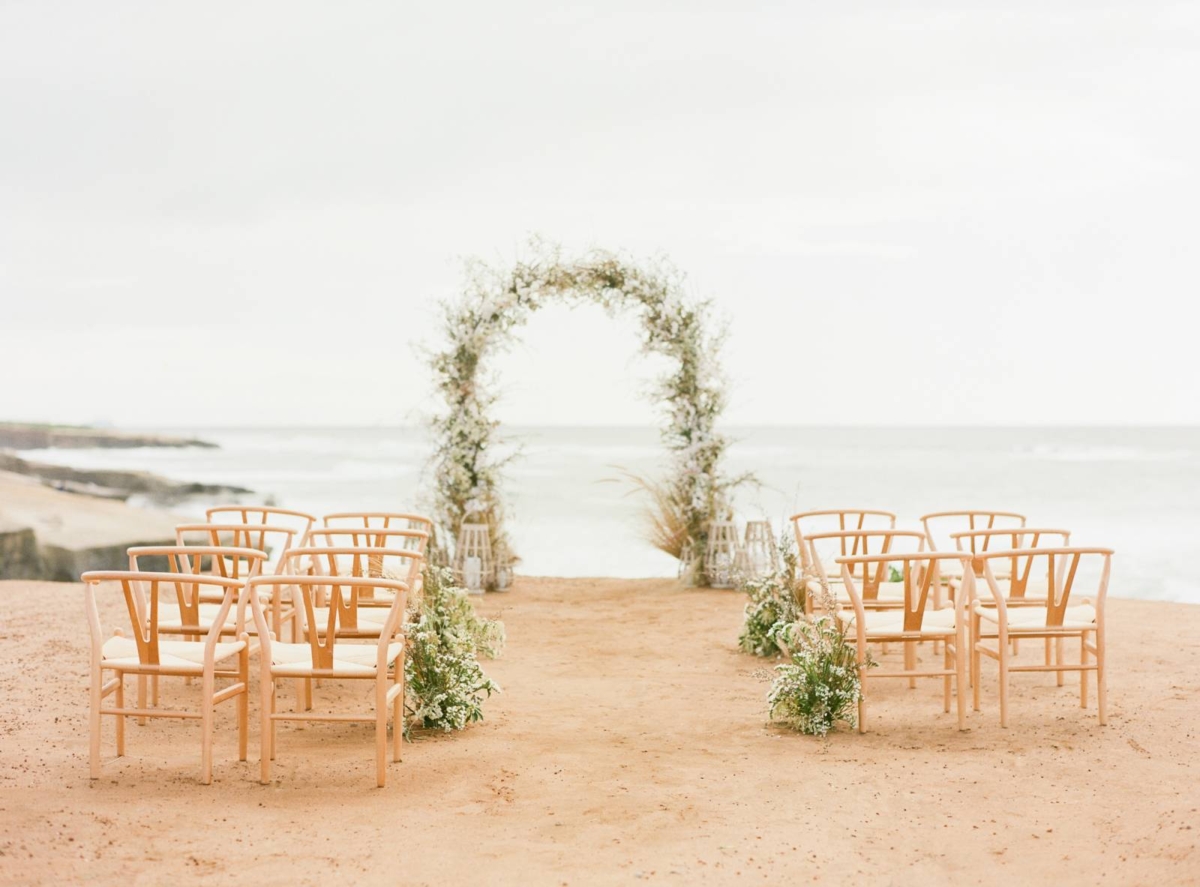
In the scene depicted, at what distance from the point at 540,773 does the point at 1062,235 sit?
36432 mm

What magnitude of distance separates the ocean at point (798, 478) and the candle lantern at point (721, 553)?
9.02ft

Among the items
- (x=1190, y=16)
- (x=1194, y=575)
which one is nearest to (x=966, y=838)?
(x=1194, y=575)

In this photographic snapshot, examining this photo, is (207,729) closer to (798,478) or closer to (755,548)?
(755,548)

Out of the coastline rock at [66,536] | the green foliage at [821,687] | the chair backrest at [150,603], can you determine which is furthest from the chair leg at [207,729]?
the coastline rock at [66,536]

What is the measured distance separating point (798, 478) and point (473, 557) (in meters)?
23.9

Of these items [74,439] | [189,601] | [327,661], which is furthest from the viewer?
[74,439]

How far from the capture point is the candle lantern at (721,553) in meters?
10.3

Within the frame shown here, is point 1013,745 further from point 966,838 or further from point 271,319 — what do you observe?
point 271,319

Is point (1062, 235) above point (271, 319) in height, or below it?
above

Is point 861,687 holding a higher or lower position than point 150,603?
lower

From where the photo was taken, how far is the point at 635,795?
436cm

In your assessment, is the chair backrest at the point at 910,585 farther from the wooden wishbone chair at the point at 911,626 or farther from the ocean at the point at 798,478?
the ocean at the point at 798,478

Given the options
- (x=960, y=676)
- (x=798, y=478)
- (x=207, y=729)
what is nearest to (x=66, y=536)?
(x=207, y=729)

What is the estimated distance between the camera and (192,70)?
19.2 meters
